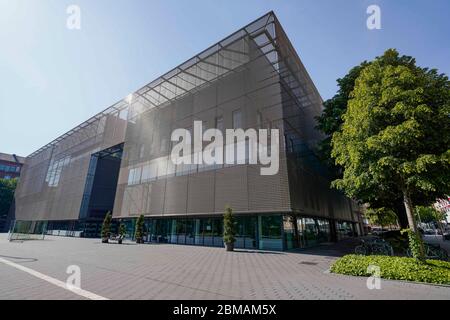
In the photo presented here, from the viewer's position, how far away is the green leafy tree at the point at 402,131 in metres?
8.72

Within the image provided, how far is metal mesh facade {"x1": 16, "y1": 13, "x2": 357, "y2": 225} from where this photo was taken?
18234 mm

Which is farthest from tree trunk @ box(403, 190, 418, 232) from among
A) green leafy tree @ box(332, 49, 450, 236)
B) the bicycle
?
the bicycle

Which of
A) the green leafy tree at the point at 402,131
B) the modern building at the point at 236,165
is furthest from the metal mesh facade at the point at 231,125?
the green leafy tree at the point at 402,131

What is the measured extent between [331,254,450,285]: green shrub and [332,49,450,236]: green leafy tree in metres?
1.54

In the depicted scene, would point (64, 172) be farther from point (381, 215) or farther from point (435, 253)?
point (381, 215)

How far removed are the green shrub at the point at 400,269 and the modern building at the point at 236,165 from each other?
7045 mm

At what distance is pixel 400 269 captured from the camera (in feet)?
25.1

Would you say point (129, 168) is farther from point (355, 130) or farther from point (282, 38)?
point (355, 130)

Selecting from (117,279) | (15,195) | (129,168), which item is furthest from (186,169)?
(15,195)

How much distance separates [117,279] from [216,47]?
23293 millimetres

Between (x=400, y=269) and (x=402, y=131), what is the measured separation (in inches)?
204

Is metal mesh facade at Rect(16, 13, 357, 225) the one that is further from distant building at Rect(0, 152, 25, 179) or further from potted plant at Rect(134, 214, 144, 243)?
distant building at Rect(0, 152, 25, 179)

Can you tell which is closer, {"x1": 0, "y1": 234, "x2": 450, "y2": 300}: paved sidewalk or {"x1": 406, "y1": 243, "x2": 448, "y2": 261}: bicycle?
{"x1": 0, "y1": 234, "x2": 450, "y2": 300}: paved sidewalk
